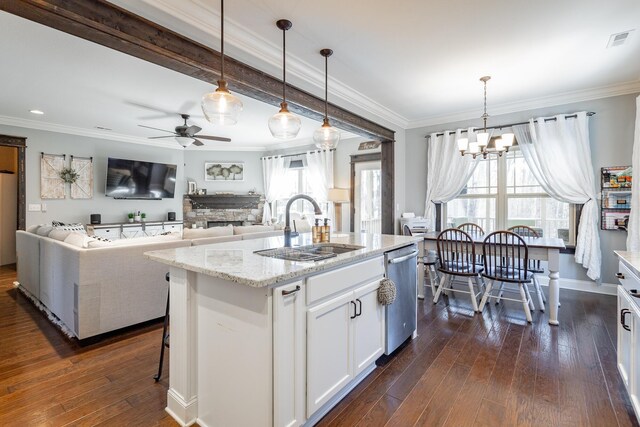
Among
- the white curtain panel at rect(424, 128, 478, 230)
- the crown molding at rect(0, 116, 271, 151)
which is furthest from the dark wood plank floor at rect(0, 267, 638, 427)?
the crown molding at rect(0, 116, 271, 151)

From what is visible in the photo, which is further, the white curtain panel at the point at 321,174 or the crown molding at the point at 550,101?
the white curtain panel at the point at 321,174

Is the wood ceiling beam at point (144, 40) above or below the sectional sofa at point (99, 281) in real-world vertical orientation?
above

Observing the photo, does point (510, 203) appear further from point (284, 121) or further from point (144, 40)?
point (144, 40)

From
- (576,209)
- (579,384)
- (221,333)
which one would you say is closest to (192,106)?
(221,333)

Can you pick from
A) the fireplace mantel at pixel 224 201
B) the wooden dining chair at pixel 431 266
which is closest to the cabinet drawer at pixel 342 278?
the wooden dining chair at pixel 431 266

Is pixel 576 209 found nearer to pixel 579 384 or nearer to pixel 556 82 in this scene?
pixel 556 82

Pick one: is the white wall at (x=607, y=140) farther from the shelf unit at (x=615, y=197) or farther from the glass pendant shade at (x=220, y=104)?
the glass pendant shade at (x=220, y=104)

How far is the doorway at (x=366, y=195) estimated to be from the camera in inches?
247

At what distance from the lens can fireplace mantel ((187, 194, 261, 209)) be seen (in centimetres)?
766

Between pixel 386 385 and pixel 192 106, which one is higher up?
pixel 192 106

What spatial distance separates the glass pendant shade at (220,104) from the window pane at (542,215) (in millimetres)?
4475

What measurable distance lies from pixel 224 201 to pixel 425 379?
6.58m

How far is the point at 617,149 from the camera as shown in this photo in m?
3.99

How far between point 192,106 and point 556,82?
5.00 m
